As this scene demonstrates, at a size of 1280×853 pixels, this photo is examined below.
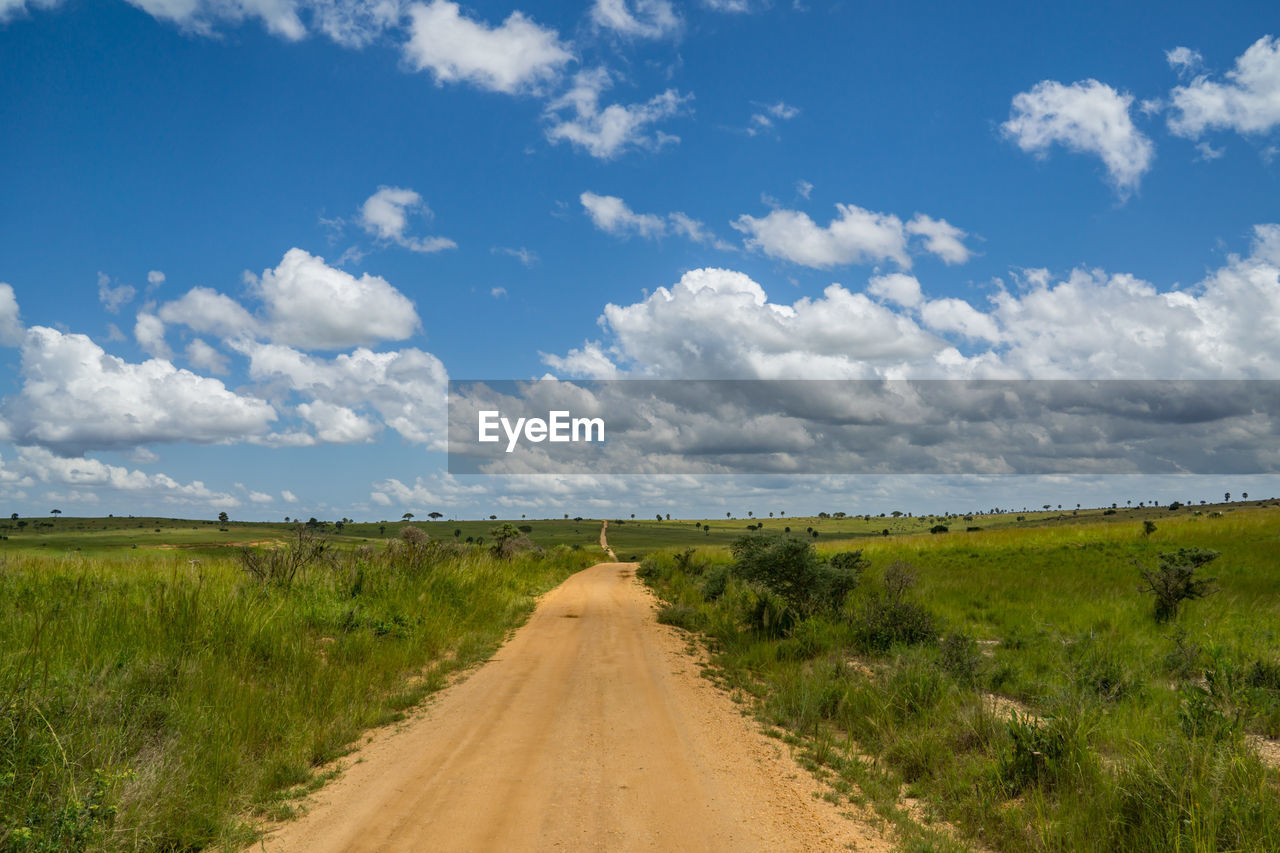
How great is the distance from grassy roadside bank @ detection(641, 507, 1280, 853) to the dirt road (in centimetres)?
92

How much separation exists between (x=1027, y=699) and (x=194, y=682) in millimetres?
12454

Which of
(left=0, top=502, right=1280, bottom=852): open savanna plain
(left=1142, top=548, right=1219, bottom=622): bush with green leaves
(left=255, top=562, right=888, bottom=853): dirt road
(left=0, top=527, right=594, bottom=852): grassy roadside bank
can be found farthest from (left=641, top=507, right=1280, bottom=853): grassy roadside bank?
(left=0, top=527, right=594, bottom=852): grassy roadside bank

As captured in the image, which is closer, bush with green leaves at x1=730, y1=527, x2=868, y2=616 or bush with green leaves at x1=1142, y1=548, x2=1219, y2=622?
bush with green leaves at x1=730, y1=527, x2=868, y2=616

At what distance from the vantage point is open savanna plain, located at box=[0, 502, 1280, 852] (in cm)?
560

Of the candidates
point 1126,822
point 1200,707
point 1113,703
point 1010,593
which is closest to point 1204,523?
point 1010,593

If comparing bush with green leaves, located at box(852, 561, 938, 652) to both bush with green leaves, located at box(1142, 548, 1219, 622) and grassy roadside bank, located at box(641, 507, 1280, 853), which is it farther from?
bush with green leaves, located at box(1142, 548, 1219, 622)

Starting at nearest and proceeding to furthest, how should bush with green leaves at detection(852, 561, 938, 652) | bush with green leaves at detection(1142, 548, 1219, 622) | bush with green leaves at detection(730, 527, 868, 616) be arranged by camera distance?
bush with green leaves at detection(852, 561, 938, 652), bush with green leaves at detection(730, 527, 868, 616), bush with green leaves at detection(1142, 548, 1219, 622)

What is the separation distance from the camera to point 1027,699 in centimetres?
1095

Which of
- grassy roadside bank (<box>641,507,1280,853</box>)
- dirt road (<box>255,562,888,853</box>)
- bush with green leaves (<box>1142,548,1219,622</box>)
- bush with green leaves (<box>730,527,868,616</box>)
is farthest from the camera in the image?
bush with green leaves (<box>1142,548,1219,622</box>)

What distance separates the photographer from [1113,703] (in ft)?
31.6

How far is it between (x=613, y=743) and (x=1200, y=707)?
6.78 meters

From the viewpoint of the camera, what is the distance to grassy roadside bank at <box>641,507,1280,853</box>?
5867mm

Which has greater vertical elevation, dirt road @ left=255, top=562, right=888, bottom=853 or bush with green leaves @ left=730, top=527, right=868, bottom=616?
bush with green leaves @ left=730, top=527, right=868, bottom=616

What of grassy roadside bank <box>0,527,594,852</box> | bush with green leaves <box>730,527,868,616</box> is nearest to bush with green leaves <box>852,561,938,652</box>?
bush with green leaves <box>730,527,868,616</box>
